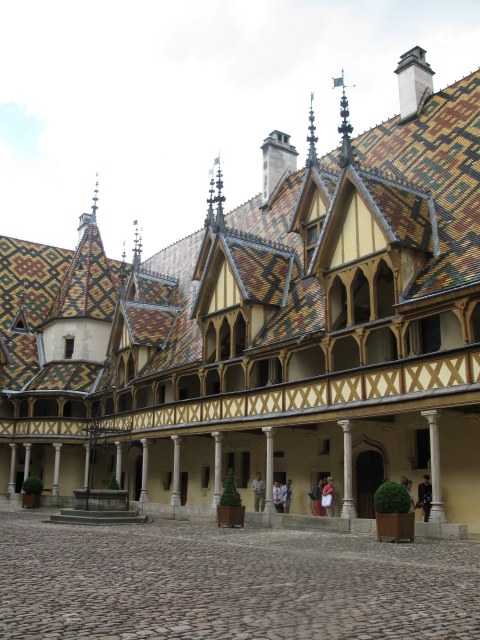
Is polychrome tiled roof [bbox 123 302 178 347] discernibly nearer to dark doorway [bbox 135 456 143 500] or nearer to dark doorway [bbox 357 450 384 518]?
dark doorway [bbox 135 456 143 500]

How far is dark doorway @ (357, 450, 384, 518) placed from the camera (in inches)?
850

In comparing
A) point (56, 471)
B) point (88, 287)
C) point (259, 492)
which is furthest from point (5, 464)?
point (259, 492)

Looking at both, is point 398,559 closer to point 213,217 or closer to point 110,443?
point 213,217

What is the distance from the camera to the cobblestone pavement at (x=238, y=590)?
631cm

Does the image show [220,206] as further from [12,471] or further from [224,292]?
[12,471]

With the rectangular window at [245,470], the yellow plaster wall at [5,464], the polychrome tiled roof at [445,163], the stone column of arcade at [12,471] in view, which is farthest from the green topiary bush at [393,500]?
the yellow plaster wall at [5,464]

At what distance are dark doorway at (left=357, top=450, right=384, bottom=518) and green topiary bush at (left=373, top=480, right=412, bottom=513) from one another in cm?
680

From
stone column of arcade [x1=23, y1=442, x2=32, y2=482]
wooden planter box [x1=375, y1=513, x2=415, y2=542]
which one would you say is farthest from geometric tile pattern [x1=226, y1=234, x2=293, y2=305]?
stone column of arcade [x1=23, y1=442, x2=32, y2=482]

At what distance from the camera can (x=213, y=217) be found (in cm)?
2928

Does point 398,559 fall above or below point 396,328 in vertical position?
below

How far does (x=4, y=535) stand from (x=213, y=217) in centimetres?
A: 1657

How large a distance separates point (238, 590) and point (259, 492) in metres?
15.8

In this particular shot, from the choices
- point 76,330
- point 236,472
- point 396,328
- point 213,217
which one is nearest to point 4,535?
point 396,328

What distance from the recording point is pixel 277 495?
22.6 meters
